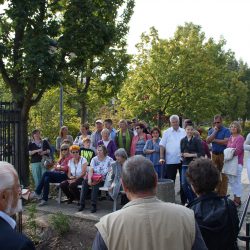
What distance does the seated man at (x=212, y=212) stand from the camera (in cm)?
300

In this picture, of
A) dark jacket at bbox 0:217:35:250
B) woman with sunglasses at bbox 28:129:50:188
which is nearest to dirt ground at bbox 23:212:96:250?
woman with sunglasses at bbox 28:129:50:188

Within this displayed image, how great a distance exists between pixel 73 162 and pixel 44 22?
3860 millimetres

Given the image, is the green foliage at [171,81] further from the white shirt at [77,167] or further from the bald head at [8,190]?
the bald head at [8,190]

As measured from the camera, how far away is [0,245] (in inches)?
75.4

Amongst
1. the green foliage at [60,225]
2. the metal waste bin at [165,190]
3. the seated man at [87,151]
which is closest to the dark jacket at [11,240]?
the green foliage at [60,225]

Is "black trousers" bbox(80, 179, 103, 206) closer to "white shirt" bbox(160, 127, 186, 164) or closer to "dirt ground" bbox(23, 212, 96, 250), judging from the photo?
"dirt ground" bbox(23, 212, 96, 250)

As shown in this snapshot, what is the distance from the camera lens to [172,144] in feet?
28.2

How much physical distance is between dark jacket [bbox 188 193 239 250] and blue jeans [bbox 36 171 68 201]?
629 centimetres

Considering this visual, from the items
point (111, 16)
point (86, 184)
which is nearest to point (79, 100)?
point (111, 16)

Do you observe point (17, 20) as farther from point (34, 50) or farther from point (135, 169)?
point (135, 169)

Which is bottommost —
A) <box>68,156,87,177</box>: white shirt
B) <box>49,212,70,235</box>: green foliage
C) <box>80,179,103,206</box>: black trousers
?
<box>49,212,70,235</box>: green foliage

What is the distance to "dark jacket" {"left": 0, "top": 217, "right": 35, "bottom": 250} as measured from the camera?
75.5 inches

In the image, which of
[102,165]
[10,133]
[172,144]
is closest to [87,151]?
[102,165]

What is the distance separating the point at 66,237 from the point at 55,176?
106 inches
